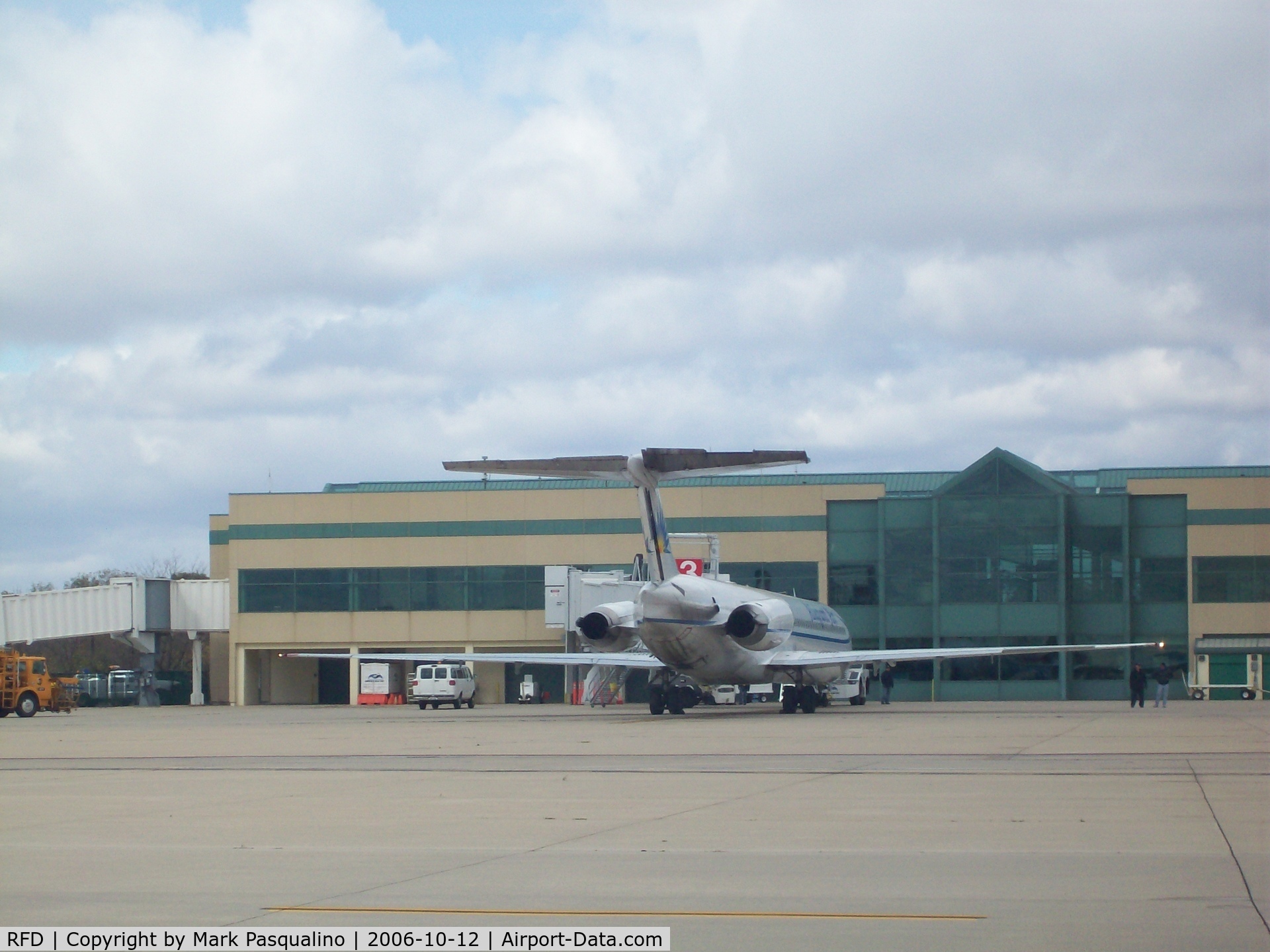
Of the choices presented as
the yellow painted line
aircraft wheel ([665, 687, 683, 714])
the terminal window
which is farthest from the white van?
the yellow painted line

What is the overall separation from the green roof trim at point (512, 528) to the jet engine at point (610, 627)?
28446 mm

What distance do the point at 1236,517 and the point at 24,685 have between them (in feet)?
163

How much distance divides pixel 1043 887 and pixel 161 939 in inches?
222

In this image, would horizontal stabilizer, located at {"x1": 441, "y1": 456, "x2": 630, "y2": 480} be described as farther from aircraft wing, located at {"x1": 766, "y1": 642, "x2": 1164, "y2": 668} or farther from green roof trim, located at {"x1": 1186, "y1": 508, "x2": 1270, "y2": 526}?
green roof trim, located at {"x1": 1186, "y1": 508, "x2": 1270, "y2": 526}

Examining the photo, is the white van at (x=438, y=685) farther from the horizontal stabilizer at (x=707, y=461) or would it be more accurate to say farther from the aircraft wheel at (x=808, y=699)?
the horizontal stabilizer at (x=707, y=461)

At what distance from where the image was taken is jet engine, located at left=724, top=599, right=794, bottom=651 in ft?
128

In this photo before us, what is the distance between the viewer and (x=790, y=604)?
45.2 m

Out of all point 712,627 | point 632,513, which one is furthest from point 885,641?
point 712,627

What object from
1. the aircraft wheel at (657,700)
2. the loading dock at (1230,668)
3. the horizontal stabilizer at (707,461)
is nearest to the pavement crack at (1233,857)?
the horizontal stabilizer at (707,461)

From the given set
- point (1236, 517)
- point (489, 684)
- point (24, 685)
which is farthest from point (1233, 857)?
point (489, 684)

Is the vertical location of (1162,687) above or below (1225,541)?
below

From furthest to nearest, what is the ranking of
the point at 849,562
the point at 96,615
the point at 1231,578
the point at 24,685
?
the point at 96,615 → the point at 849,562 → the point at 1231,578 → the point at 24,685

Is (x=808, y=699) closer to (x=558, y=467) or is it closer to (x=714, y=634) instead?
(x=714, y=634)

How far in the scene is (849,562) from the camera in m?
66.4
